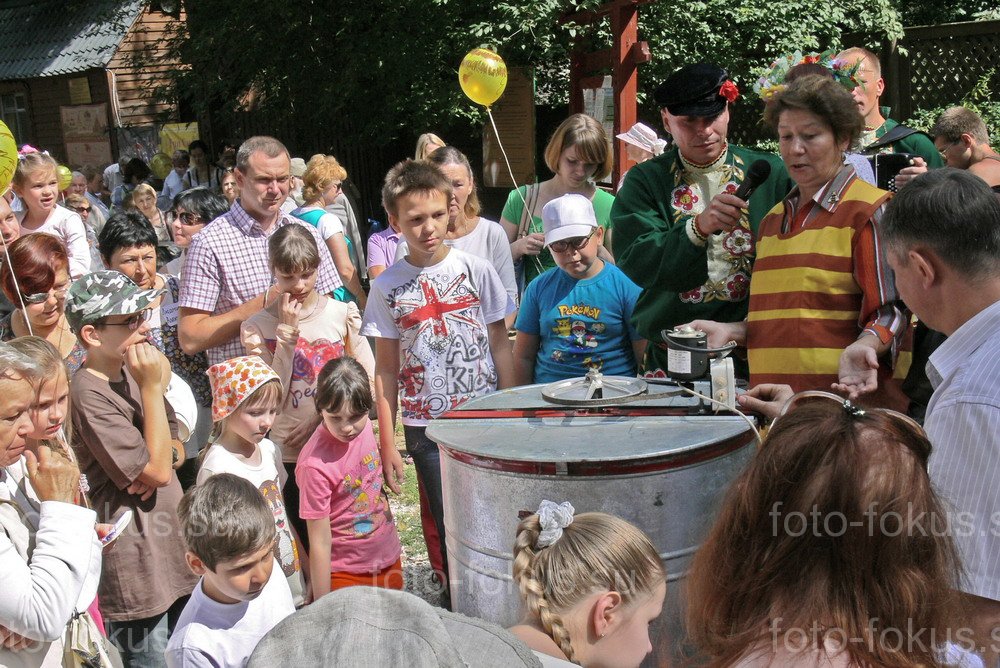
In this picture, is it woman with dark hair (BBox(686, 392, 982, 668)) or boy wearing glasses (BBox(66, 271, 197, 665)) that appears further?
boy wearing glasses (BBox(66, 271, 197, 665))

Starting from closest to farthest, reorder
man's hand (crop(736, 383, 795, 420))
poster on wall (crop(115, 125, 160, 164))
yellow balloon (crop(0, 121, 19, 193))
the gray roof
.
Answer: man's hand (crop(736, 383, 795, 420)), yellow balloon (crop(0, 121, 19, 193)), poster on wall (crop(115, 125, 160, 164)), the gray roof

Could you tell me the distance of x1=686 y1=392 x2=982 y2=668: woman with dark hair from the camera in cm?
152

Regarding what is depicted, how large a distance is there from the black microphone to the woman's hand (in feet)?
6.41

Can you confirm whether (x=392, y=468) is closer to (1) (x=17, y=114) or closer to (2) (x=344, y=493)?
(2) (x=344, y=493)

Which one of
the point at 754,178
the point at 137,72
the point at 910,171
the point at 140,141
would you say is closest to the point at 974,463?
the point at 754,178

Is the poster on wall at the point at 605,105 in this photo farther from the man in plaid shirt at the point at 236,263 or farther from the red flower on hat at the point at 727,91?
the red flower on hat at the point at 727,91

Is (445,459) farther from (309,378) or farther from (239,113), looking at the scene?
(239,113)

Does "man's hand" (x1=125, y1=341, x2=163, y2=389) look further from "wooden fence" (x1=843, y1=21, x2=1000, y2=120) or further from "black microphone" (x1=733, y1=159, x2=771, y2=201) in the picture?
"wooden fence" (x1=843, y1=21, x2=1000, y2=120)

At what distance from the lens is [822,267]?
2930 mm

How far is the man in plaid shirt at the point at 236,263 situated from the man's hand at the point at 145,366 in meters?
0.86

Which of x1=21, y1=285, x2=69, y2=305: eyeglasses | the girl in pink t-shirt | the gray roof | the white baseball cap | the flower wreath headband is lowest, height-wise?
the girl in pink t-shirt

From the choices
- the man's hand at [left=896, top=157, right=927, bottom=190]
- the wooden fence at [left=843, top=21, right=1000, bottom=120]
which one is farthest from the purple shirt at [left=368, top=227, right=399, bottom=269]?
the wooden fence at [left=843, top=21, right=1000, bottom=120]

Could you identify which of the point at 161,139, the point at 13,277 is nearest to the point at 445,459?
the point at 13,277

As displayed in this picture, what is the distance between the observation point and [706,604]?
1.71 m
